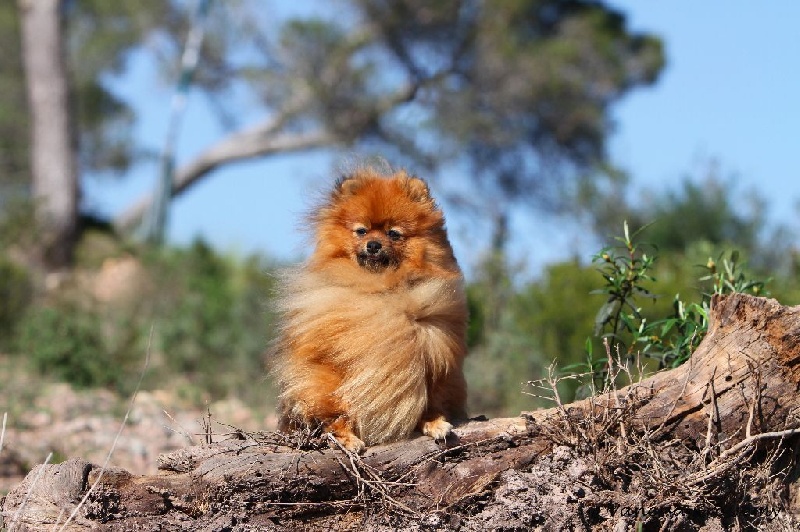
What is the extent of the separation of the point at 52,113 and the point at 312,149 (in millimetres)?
6148

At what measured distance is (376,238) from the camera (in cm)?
453

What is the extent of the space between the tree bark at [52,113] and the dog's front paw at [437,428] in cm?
1459

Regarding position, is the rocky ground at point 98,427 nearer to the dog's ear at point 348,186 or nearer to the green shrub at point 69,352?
the green shrub at point 69,352

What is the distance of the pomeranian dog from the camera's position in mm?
4137

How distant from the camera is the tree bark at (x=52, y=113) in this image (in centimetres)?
1741

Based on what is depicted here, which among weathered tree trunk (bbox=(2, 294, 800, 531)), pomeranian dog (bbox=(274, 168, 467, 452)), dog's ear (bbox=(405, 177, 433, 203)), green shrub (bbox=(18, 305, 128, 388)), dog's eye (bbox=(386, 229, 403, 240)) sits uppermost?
green shrub (bbox=(18, 305, 128, 388))

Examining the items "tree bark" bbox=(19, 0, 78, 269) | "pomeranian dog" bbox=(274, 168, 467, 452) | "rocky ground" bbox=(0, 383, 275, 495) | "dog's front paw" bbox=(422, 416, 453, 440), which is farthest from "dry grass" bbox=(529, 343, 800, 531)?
"tree bark" bbox=(19, 0, 78, 269)

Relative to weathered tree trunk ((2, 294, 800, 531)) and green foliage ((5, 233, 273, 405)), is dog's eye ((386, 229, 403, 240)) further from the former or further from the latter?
green foliage ((5, 233, 273, 405))

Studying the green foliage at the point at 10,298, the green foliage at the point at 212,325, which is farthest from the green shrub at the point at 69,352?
the green foliage at the point at 10,298

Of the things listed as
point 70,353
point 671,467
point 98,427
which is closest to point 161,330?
point 70,353

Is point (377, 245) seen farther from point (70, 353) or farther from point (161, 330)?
point (161, 330)

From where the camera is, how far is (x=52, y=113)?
692 inches

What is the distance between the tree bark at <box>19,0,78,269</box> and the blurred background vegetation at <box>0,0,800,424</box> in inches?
1.7

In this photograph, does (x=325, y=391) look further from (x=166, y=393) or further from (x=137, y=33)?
(x=137, y=33)
